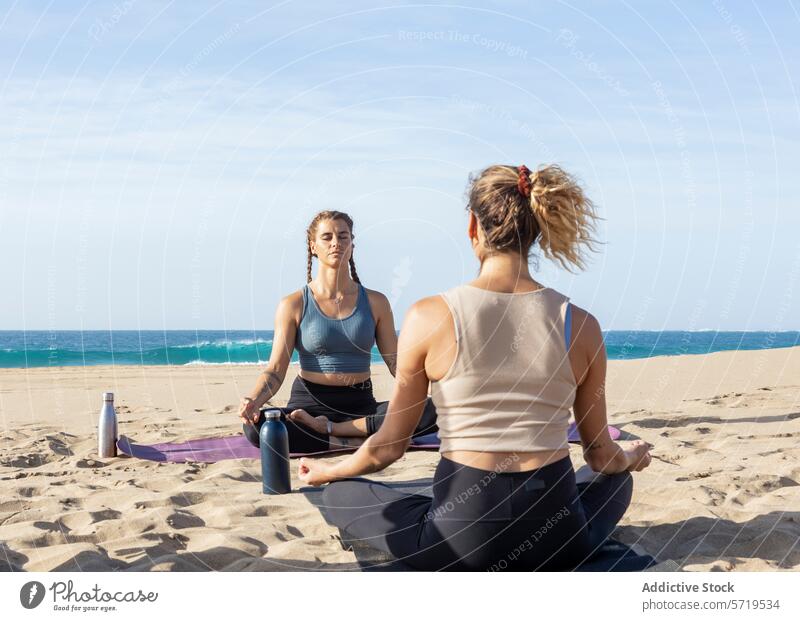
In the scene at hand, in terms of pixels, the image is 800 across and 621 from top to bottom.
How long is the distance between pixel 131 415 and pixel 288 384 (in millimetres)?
6070

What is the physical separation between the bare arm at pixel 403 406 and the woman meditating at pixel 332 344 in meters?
2.99

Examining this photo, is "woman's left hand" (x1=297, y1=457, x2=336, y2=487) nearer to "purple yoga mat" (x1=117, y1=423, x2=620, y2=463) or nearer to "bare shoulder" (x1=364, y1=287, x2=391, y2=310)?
"purple yoga mat" (x1=117, y1=423, x2=620, y2=463)

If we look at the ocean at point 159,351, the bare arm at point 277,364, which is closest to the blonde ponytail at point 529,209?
the bare arm at point 277,364

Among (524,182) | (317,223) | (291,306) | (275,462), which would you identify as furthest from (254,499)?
(524,182)

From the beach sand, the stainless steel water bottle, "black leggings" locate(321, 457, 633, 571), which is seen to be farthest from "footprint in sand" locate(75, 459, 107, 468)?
"black leggings" locate(321, 457, 633, 571)

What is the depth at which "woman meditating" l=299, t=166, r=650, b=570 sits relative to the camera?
3.44 m

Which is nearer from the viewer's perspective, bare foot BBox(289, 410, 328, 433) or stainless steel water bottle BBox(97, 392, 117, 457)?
bare foot BBox(289, 410, 328, 433)

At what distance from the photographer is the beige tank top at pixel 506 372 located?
342 centimetres

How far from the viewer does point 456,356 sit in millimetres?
3432

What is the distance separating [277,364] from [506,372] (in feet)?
11.4

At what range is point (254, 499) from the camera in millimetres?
5520

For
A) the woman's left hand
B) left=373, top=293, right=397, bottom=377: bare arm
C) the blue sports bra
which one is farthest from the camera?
left=373, top=293, right=397, bottom=377: bare arm

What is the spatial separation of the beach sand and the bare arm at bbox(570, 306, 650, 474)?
56 centimetres
